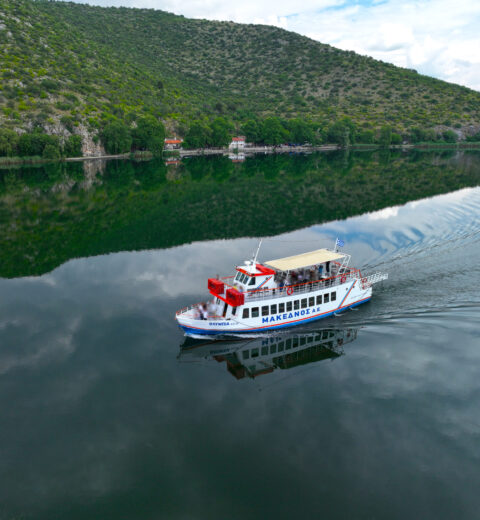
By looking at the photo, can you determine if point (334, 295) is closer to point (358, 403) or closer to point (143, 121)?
point (358, 403)

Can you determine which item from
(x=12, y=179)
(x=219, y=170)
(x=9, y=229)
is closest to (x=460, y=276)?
Result: (x=9, y=229)

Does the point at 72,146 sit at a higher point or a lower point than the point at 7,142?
lower

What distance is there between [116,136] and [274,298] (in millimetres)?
134916

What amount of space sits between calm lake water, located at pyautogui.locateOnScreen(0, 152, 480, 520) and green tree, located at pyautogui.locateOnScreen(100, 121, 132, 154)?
311ft

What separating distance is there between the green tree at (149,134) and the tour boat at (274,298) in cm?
13336

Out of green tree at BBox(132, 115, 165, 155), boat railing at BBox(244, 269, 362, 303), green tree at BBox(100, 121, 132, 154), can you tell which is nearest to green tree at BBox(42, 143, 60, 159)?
green tree at BBox(100, 121, 132, 154)

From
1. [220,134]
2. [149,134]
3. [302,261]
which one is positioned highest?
[220,134]

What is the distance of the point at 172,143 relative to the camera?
18038cm

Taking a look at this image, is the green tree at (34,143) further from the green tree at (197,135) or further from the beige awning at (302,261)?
the beige awning at (302,261)

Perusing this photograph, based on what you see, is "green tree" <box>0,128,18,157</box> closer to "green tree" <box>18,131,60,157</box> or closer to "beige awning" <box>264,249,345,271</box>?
"green tree" <box>18,131,60,157</box>

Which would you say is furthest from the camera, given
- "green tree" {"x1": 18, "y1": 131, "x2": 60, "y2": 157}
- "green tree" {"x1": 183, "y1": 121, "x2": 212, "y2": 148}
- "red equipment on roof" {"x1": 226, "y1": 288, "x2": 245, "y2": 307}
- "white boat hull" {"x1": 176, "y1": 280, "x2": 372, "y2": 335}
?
"green tree" {"x1": 183, "y1": 121, "x2": 212, "y2": 148}

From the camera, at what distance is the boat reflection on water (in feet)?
107

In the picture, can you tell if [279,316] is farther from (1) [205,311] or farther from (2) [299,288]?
(1) [205,311]

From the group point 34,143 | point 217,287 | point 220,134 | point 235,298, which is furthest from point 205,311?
point 220,134
